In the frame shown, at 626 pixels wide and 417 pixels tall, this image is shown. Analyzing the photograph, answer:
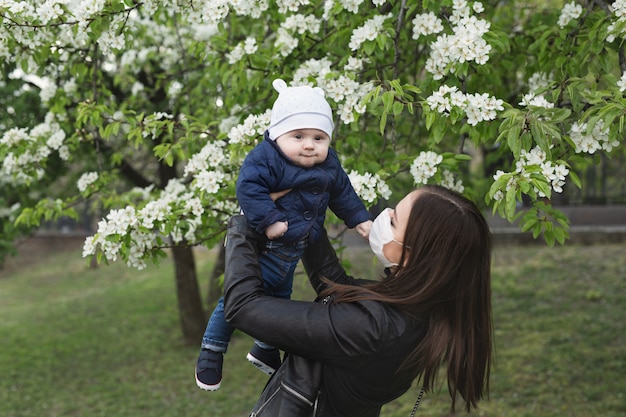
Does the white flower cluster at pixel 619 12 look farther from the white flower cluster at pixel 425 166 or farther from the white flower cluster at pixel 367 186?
the white flower cluster at pixel 367 186

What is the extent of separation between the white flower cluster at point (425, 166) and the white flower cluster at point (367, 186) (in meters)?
0.19

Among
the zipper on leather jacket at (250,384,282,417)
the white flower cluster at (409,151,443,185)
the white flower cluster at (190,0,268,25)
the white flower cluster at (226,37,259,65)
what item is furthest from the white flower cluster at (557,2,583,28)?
the zipper on leather jacket at (250,384,282,417)

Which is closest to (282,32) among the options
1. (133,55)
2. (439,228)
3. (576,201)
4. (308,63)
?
(308,63)

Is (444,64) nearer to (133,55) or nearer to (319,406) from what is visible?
(319,406)

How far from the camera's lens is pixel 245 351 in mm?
9312

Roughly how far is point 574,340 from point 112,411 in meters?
5.65

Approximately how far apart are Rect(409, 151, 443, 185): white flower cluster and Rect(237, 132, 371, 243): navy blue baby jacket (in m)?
1.13

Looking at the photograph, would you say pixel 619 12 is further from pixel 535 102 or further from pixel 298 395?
pixel 298 395

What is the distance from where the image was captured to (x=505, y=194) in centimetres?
282

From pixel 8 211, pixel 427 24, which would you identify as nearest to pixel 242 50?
pixel 427 24

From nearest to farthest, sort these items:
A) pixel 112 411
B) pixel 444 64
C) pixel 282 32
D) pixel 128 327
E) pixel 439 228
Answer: pixel 439 228 < pixel 444 64 < pixel 282 32 < pixel 112 411 < pixel 128 327

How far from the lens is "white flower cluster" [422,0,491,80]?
133 inches

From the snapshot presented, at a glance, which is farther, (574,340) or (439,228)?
(574,340)

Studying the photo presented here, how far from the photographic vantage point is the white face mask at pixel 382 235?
7.31 feet
